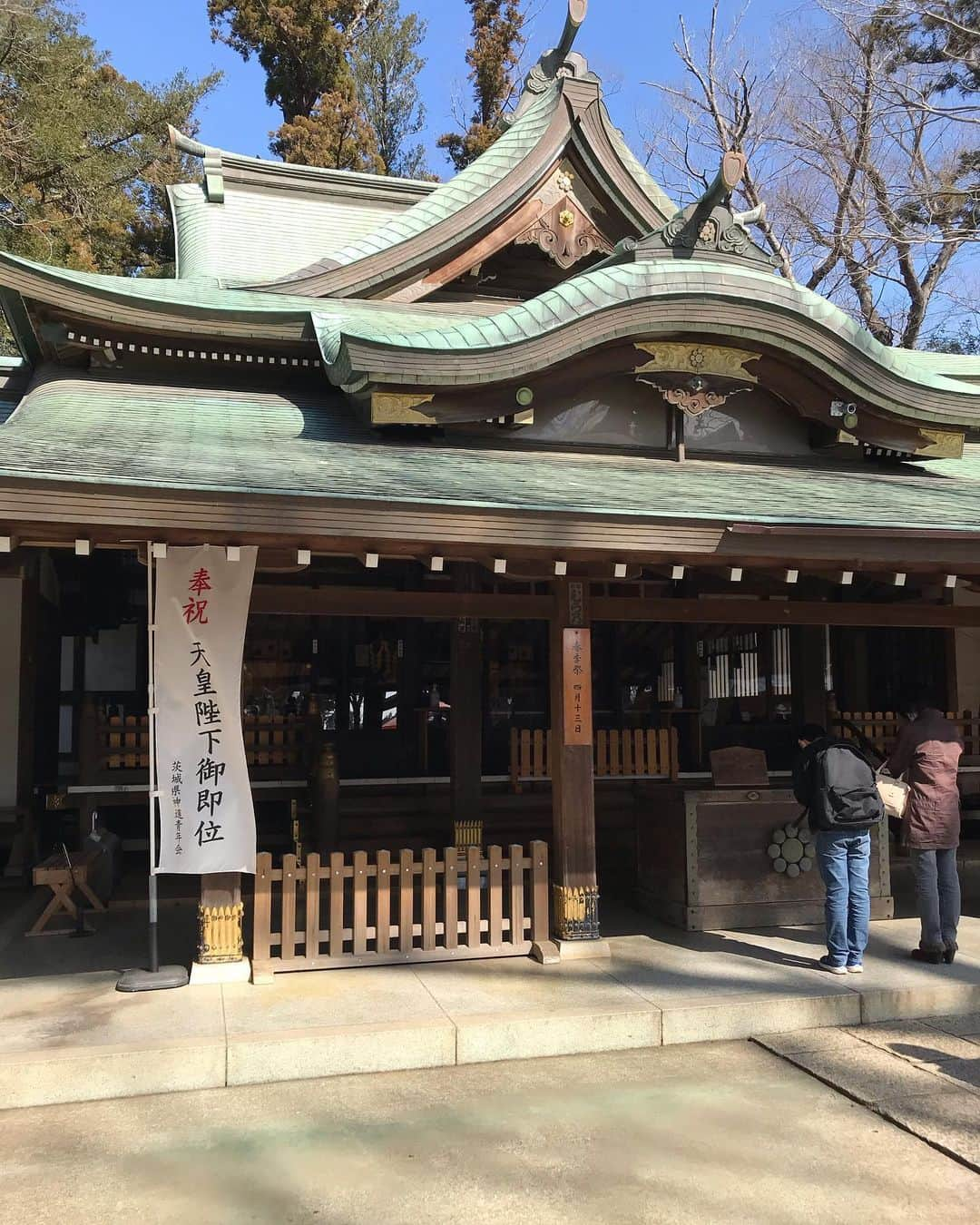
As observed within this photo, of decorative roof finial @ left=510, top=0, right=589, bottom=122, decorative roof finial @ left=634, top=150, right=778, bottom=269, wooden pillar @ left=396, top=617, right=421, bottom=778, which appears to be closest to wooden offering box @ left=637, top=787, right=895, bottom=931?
wooden pillar @ left=396, top=617, right=421, bottom=778

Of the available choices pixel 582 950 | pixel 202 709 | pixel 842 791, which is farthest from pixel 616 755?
pixel 202 709

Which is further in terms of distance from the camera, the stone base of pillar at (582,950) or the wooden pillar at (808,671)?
the wooden pillar at (808,671)

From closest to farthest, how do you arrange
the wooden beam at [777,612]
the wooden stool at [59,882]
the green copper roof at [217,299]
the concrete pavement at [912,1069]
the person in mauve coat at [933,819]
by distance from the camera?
the concrete pavement at [912,1069] < the person in mauve coat at [933,819] < the wooden beam at [777,612] < the wooden stool at [59,882] < the green copper roof at [217,299]

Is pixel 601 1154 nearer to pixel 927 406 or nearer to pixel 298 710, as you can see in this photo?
pixel 927 406

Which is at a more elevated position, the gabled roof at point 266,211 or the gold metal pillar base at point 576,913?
the gabled roof at point 266,211

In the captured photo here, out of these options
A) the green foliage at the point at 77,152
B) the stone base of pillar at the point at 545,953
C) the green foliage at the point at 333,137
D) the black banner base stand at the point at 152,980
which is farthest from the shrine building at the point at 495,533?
the green foliage at the point at 333,137

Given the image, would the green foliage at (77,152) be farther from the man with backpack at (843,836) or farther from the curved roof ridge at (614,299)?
the man with backpack at (843,836)

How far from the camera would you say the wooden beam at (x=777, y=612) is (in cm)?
696

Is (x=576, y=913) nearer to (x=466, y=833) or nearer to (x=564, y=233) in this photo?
(x=466, y=833)

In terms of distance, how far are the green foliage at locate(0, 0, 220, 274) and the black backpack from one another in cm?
2004

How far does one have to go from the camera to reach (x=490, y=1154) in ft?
13.2

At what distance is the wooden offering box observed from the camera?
7.11 metres

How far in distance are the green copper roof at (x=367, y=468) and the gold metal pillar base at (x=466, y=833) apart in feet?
11.1

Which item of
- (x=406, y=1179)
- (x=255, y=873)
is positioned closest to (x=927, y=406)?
(x=255, y=873)
